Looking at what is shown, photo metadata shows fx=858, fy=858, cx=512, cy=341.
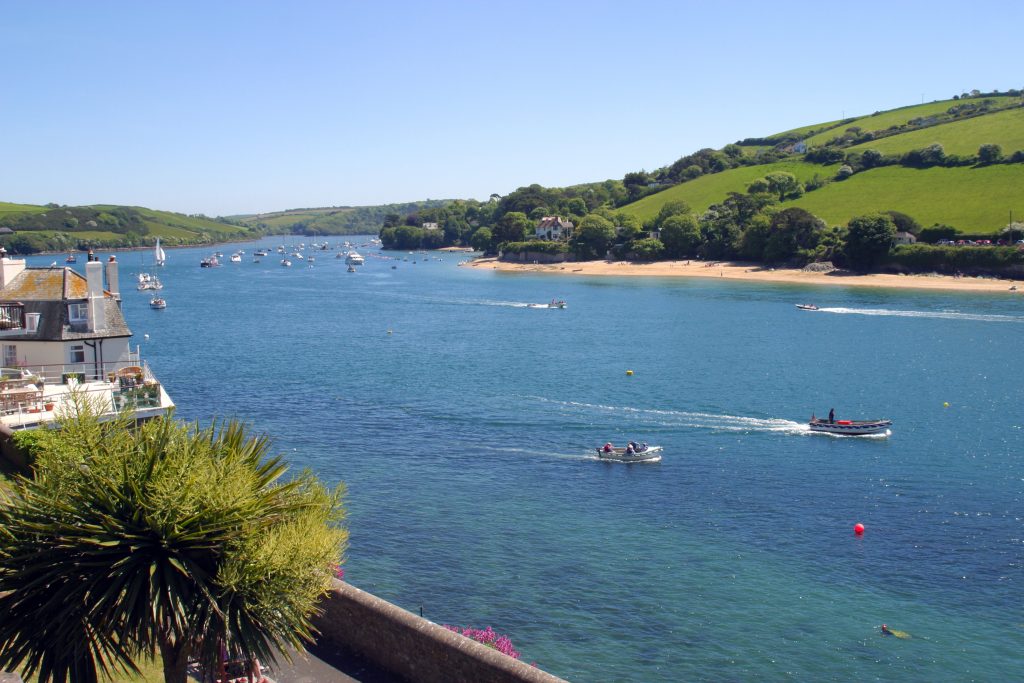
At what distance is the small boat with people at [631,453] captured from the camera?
46500mm

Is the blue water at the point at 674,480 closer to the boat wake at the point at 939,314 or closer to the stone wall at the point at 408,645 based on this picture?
the boat wake at the point at 939,314

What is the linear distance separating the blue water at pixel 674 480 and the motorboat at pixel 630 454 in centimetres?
72

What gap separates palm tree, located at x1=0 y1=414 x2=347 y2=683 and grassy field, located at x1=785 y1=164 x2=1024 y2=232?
16057 centimetres

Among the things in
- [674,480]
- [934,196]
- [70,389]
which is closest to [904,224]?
[934,196]

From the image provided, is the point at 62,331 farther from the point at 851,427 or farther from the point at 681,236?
the point at 681,236

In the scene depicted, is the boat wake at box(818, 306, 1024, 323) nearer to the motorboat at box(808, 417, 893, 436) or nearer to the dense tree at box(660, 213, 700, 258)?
the motorboat at box(808, 417, 893, 436)

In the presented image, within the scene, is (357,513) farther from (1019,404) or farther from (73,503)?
(1019,404)

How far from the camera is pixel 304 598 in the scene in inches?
567

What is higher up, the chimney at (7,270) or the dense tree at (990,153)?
the dense tree at (990,153)

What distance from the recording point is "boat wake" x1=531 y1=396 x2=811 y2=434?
2135 inches

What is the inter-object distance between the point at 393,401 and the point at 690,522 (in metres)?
29.3

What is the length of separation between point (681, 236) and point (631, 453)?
143 metres

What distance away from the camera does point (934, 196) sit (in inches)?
6772

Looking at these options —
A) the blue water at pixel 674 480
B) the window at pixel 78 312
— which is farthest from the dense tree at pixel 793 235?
the window at pixel 78 312
